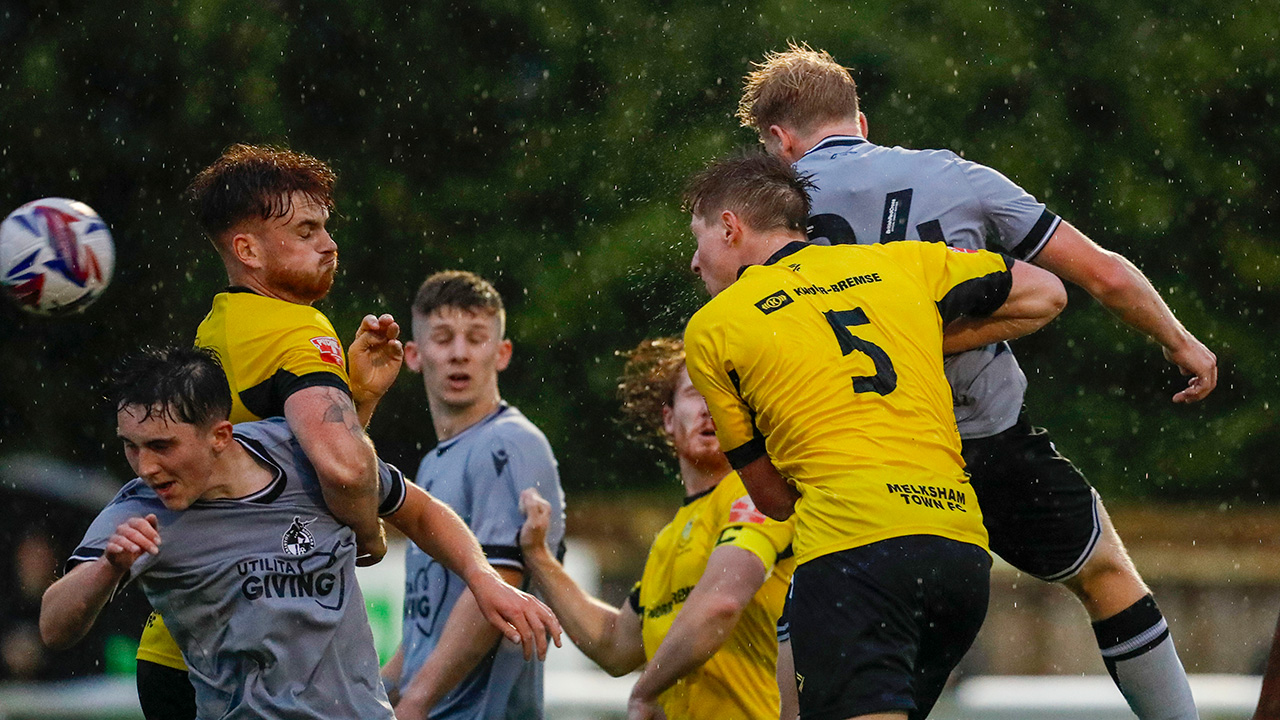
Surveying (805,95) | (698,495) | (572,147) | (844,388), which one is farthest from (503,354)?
(572,147)

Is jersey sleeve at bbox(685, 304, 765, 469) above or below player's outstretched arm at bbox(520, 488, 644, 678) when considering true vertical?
above

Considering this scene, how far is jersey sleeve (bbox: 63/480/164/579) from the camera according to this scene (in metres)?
4.36

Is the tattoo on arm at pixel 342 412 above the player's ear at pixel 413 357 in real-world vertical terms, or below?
above

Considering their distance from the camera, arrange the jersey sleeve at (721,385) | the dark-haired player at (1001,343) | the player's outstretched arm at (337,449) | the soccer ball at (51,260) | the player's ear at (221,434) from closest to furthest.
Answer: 1. the player's ear at (221,434)
2. the player's outstretched arm at (337,449)
3. the jersey sleeve at (721,385)
4. the dark-haired player at (1001,343)
5. the soccer ball at (51,260)

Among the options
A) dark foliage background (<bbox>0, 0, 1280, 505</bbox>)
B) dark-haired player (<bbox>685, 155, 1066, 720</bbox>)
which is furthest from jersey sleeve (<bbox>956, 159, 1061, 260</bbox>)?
dark foliage background (<bbox>0, 0, 1280, 505</bbox>)

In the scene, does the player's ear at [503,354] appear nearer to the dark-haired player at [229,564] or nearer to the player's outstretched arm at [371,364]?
the player's outstretched arm at [371,364]

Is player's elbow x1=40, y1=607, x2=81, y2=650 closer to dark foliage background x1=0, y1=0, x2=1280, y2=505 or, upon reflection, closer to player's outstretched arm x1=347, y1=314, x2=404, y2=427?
player's outstretched arm x1=347, y1=314, x2=404, y2=427

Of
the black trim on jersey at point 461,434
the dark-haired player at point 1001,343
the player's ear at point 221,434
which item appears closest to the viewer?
the player's ear at point 221,434

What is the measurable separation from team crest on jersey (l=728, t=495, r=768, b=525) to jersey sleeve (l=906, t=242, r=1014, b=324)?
3.28 feet

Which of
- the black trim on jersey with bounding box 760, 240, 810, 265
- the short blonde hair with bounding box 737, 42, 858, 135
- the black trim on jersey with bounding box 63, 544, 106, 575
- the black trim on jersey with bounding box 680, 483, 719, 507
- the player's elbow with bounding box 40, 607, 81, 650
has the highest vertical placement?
the short blonde hair with bounding box 737, 42, 858, 135

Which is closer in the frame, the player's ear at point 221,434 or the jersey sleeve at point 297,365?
the player's ear at point 221,434

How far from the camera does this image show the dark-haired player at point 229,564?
14.5ft

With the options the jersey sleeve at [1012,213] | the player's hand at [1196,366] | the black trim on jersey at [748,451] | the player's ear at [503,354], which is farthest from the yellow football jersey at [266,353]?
the player's hand at [1196,366]

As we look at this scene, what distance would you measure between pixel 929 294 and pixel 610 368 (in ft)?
28.8
